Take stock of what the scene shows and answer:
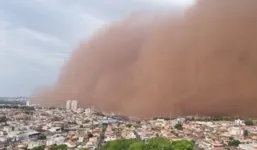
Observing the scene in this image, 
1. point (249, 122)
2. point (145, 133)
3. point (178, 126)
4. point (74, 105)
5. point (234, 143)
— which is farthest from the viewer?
point (74, 105)

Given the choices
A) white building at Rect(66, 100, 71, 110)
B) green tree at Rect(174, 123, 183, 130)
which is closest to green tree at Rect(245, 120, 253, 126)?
green tree at Rect(174, 123, 183, 130)

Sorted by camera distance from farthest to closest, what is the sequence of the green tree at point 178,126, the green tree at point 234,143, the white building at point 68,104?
the white building at point 68,104
the green tree at point 178,126
the green tree at point 234,143

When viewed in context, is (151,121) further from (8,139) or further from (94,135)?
(8,139)

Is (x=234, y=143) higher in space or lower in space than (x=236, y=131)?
lower

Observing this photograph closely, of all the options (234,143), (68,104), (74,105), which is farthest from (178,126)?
(68,104)

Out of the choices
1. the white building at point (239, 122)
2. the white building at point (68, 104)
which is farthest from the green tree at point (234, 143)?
the white building at point (68, 104)

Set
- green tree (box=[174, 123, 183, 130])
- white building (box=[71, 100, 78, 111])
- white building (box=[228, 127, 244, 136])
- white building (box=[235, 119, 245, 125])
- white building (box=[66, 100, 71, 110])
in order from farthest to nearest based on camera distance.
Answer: white building (box=[66, 100, 71, 110]) → white building (box=[71, 100, 78, 111]) → white building (box=[235, 119, 245, 125]) → green tree (box=[174, 123, 183, 130]) → white building (box=[228, 127, 244, 136])

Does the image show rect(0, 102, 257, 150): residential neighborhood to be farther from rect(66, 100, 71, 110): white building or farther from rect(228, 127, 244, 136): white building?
rect(66, 100, 71, 110): white building

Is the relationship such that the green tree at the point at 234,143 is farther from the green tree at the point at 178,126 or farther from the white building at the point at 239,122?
the white building at the point at 239,122

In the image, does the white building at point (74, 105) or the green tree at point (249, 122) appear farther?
the white building at point (74, 105)

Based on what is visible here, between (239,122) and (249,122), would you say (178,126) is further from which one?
(249,122)

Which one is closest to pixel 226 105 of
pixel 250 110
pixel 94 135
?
pixel 250 110
